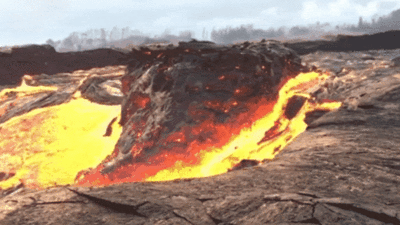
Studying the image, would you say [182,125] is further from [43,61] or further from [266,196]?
[43,61]

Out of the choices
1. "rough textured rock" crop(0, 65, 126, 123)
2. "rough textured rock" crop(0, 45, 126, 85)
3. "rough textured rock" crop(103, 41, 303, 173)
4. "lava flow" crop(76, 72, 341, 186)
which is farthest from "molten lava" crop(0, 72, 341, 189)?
"rough textured rock" crop(0, 45, 126, 85)

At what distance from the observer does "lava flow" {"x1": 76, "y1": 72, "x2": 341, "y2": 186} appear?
5148mm

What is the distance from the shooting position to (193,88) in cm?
554

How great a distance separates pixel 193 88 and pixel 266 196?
3.58 m

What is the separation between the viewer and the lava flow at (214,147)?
5.15m

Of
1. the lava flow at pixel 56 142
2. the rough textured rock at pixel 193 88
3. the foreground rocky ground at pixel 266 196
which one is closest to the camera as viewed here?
the foreground rocky ground at pixel 266 196

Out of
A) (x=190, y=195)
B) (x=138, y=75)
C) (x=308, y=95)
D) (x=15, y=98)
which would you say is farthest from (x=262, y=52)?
(x=15, y=98)

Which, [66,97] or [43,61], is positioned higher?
[43,61]

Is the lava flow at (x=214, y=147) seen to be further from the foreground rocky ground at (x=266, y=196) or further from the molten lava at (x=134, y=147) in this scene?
the foreground rocky ground at (x=266, y=196)

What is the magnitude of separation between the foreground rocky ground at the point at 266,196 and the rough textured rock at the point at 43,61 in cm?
1145

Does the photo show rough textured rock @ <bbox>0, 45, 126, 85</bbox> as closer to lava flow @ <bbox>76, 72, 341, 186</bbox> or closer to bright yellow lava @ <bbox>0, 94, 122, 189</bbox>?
bright yellow lava @ <bbox>0, 94, 122, 189</bbox>

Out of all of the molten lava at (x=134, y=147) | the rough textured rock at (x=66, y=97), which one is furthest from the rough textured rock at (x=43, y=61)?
the molten lava at (x=134, y=147)

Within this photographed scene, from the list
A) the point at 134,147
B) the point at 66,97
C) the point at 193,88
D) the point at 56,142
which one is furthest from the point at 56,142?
the point at 193,88

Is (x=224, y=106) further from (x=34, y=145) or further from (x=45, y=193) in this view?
(x=34, y=145)
